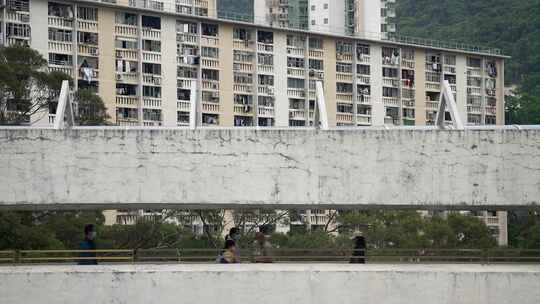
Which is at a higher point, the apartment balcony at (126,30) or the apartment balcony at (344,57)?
the apartment balcony at (126,30)

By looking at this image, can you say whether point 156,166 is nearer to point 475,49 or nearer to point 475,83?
point 475,83

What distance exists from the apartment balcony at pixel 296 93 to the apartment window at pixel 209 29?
6220 millimetres

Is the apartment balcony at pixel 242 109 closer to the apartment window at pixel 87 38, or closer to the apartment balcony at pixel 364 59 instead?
the apartment balcony at pixel 364 59

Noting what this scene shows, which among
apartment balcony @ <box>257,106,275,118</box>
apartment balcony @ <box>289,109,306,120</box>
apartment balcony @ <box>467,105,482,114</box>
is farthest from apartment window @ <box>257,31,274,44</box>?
apartment balcony @ <box>467,105,482,114</box>

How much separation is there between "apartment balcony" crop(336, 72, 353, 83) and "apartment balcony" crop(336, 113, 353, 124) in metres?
2.15

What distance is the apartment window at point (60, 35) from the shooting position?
228 feet

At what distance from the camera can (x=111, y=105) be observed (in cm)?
7088

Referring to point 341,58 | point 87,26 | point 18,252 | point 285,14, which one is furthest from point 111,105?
point 18,252

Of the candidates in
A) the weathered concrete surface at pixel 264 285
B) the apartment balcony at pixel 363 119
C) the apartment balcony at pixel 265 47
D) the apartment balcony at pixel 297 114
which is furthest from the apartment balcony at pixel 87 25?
the weathered concrete surface at pixel 264 285

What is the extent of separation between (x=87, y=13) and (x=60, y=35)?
6.26 feet

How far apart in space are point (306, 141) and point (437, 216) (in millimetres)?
44113

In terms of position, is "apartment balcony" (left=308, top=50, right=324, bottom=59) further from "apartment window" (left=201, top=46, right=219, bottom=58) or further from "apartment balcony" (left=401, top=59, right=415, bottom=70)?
"apartment window" (left=201, top=46, right=219, bottom=58)

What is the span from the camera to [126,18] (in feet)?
238

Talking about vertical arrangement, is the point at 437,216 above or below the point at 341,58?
below
